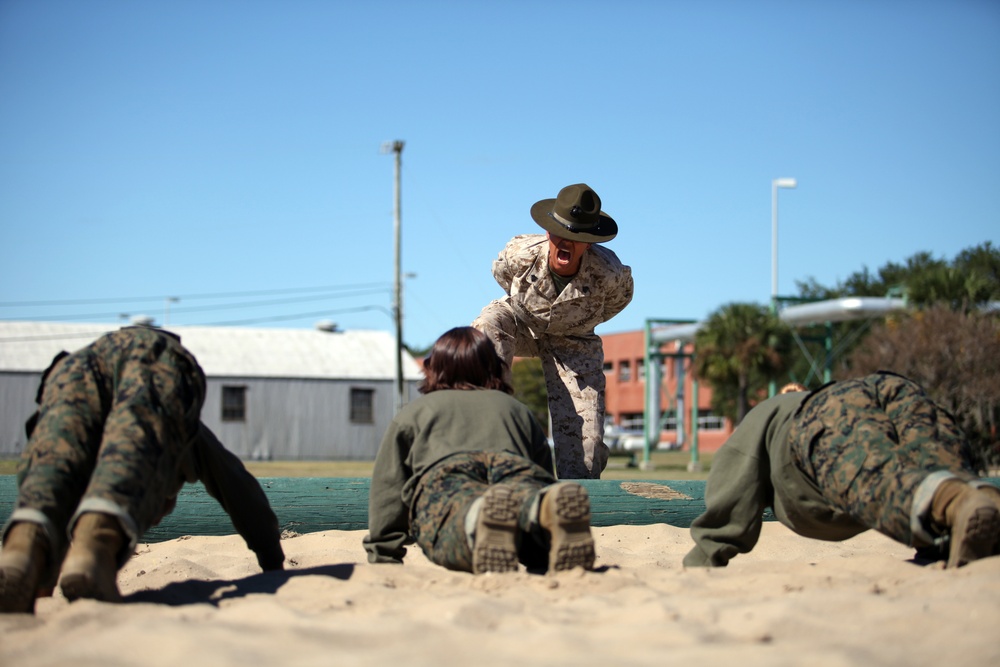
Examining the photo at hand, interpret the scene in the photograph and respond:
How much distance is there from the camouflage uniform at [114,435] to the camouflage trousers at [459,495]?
89 centimetres

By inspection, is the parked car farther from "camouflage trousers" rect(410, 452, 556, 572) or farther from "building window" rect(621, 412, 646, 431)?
"camouflage trousers" rect(410, 452, 556, 572)

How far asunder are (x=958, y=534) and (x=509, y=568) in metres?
1.47

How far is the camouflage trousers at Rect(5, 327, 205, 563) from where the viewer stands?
3.41 m

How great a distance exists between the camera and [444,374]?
4410 millimetres

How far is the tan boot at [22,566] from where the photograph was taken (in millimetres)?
3254

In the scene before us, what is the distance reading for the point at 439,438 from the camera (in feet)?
13.9

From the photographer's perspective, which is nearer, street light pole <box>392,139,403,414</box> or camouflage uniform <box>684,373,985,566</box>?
camouflage uniform <box>684,373,985,566</box>

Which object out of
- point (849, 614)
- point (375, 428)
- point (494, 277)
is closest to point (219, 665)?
point (849, 614)

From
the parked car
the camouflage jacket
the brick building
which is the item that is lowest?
the parked car

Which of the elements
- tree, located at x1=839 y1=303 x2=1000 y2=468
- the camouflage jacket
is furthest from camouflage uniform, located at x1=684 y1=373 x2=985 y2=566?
tree, located at x1=839 y1=303 x2=1000 y2=468

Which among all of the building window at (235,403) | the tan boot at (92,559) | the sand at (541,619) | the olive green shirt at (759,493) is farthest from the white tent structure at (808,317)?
the tan boot at (92,559)

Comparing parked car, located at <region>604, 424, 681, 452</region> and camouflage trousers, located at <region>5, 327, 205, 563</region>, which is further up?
camouflage trousers, located at <region>5, 327, 205, 563</region>

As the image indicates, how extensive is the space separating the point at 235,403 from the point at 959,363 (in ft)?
84.8

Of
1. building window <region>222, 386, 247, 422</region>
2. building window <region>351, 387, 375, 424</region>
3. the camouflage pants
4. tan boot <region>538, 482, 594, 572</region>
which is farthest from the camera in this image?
building window <region>351, 387, 375, 424</region>
